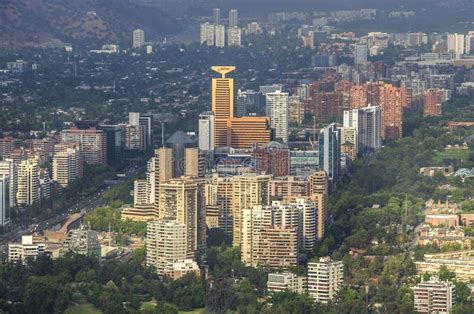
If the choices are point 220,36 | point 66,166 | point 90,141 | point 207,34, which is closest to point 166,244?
point 66,166

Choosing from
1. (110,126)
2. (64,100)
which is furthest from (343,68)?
(110,126)

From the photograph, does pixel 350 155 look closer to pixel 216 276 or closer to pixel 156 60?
pixel 216 276

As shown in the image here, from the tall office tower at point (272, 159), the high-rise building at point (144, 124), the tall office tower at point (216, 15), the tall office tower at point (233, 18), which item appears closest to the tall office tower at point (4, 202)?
the tall office tower at point (272, 159)

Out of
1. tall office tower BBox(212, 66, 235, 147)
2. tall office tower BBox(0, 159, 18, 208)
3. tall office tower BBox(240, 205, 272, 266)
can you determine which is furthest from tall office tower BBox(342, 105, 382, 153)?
tall office tower BBox(240, 205, 272, 266)

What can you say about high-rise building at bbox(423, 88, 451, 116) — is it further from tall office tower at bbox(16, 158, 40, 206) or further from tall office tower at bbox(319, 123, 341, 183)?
tall office tower at bbox(16, 158, 40, 206)

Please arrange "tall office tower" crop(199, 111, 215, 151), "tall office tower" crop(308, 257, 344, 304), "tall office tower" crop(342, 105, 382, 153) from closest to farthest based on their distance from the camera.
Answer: "tall office tower" crop(308, 257, 344, 304) → "tall office tower" crop(199, 111, 215, 151) → "tall office tower" crop(342, 105, 382, 153)

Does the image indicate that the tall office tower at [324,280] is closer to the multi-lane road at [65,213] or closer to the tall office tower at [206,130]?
the multi-lane road at [65,213]
